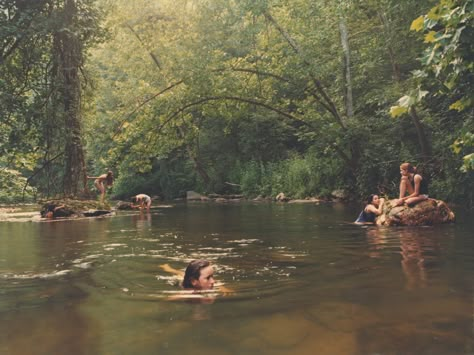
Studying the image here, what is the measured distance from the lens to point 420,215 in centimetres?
1323

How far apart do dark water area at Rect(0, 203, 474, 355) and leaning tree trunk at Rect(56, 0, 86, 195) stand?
8.02m

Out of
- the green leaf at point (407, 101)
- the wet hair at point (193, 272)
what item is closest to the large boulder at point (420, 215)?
the wet hair at point (193, 272)

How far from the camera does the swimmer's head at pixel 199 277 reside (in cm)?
612

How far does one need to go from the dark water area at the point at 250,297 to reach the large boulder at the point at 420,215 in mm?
1926

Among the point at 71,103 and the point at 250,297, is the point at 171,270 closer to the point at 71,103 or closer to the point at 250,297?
the point at 250,297

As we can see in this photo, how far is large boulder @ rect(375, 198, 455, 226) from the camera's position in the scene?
1320 cm

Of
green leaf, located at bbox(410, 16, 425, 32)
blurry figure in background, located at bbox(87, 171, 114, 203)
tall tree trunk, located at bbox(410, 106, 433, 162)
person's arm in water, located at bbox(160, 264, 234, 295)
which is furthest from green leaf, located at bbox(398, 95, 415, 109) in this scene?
blurry figure in background, located at bbox(87, 171, 114, 203)

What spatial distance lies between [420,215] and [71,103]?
13.1m

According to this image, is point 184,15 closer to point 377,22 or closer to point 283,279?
point 377,22

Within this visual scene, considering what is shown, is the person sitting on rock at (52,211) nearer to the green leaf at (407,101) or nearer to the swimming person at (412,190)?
the swimming person at (412,190)

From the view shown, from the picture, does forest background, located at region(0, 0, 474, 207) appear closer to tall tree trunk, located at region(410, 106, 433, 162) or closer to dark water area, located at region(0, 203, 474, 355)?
tall tree trunk, located at region(410, 106, 433, 162)

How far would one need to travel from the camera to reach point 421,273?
665cm

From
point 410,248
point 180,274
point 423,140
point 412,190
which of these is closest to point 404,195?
point 412,190

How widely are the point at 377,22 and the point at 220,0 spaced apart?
7763 millimetres
